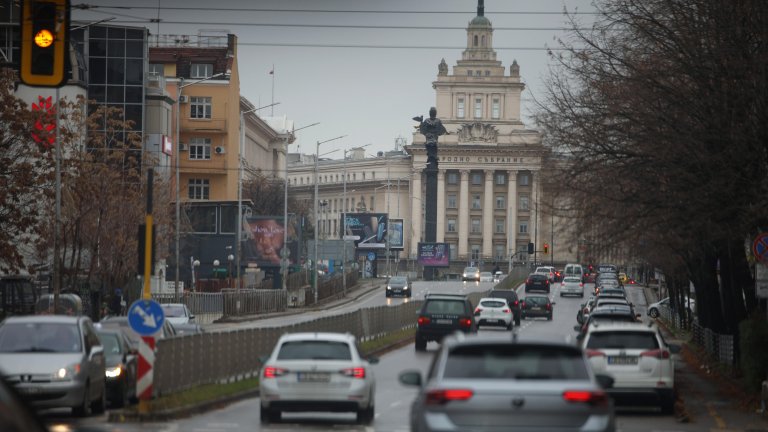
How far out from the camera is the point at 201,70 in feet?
367

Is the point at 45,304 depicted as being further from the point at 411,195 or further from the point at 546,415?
the point at 411,195

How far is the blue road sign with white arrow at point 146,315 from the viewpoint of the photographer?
2197 centimetres

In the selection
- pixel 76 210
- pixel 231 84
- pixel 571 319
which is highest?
pixel 231 84

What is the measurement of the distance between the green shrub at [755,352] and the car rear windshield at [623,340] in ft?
13.0

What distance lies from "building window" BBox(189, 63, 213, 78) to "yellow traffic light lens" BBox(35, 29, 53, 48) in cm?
9749

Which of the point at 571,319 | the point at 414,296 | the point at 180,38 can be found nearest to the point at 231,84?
the point at 180,38

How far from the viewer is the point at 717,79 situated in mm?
25672

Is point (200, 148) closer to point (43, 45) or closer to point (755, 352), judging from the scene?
point (755, 352)

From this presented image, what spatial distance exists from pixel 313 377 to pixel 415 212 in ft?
566

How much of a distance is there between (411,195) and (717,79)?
17059cm

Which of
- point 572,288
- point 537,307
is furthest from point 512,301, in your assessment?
point 572,288

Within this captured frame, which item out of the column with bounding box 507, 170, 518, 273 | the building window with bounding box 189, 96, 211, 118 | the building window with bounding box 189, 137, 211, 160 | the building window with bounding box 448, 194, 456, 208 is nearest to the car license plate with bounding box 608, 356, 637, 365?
the building window with bounding box 189, 137, 211, 160

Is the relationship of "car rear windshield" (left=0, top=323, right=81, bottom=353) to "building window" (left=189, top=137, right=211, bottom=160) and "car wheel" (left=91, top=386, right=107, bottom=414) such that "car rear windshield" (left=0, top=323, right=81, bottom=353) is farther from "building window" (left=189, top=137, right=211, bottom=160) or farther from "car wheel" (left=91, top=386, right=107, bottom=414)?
"building window" (left=189, top=137, right=211, bottom=160)

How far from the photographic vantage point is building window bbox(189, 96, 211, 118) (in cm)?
11062
